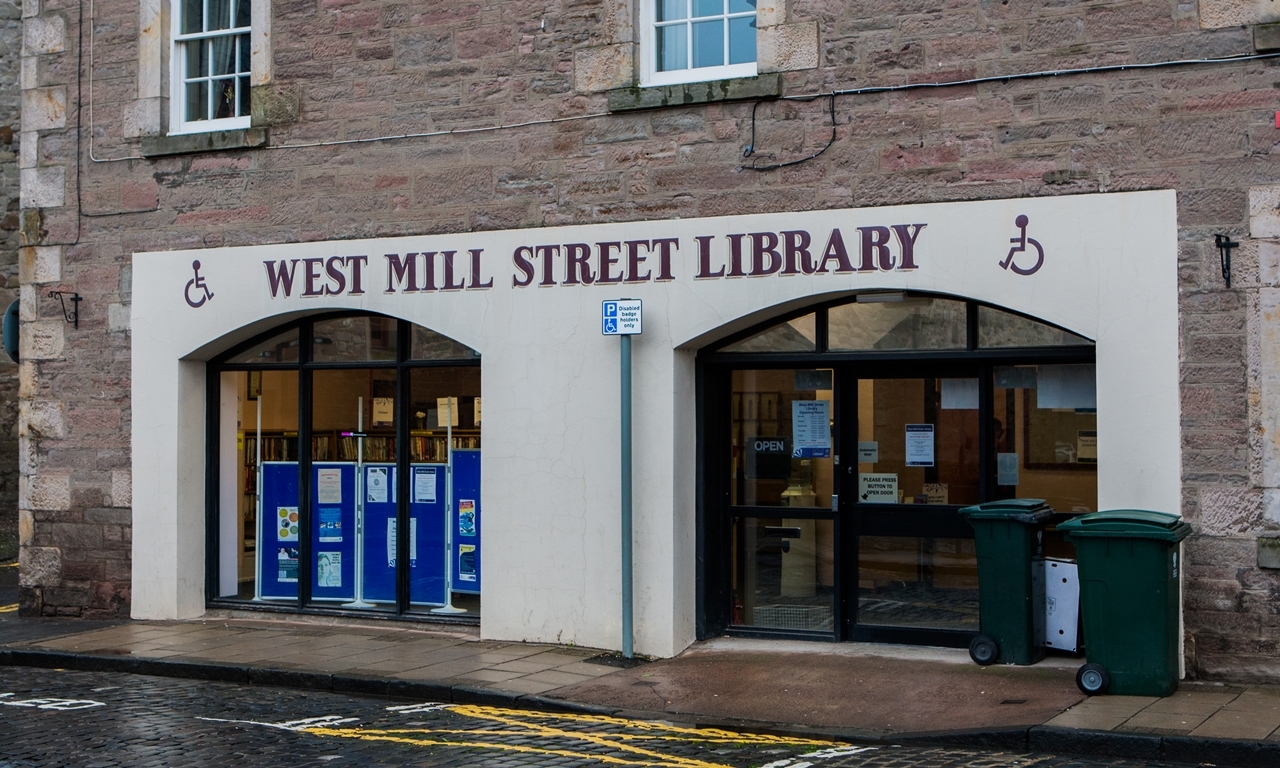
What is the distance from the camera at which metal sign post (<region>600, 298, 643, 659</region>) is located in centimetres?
1045

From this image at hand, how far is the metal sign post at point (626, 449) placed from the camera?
10445 mm

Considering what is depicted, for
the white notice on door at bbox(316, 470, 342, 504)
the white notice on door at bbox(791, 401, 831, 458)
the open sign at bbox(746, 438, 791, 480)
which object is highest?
the white notice on door at bbox(791, 401, 831, 458)

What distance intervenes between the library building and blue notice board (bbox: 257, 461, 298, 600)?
0.03 metres

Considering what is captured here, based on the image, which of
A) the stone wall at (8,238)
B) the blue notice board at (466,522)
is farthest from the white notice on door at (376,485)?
the stone wall at (8,238)

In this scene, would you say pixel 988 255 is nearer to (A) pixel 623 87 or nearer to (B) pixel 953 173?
(B) pixel 953 173

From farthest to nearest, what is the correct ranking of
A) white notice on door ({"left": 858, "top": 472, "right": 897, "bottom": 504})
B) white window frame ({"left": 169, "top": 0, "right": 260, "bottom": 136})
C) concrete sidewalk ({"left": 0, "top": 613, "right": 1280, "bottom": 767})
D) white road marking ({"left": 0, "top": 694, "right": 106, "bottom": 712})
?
white window frame ({"left": 169, "top": 0, "right": 260, "bottom": 136}) → white notice on door ({"left": 858, "top": 472, "right": 897, "bottom": 504}) → white road marking ({"left": 0, "top": 694, "right": 106, "bottom": 712}) → concrete sidewalk ({"left": 0, "top": 613, "right": 1280, "bottom": 767})

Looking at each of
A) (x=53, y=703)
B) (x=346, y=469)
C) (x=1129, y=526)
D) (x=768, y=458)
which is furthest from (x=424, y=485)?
(x=1129, y=526)

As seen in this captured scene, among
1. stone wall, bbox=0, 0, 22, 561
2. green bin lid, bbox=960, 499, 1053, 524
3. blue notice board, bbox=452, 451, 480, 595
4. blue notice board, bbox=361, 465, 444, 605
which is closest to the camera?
green bin lid, bbox=960, 499, 1053, 524

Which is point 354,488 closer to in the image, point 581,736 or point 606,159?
point 606,159

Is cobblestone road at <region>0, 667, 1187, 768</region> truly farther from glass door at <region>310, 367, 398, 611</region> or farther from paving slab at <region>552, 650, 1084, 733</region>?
glass door at <region>310, 367, 398, 611</region>

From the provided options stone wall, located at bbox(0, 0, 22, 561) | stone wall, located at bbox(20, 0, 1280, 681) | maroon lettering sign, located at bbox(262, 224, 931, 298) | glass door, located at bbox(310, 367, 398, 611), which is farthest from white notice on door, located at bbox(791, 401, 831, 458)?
stone wall, located at bbox(0, 0, 22, 561)

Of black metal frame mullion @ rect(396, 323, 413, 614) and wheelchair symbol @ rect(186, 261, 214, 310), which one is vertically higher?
wheelchair symbol @ rect(186, 261, 214, 310)

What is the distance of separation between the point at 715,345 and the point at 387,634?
11.7 feet

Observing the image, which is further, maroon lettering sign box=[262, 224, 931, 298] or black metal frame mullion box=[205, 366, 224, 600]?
black metal frame mullion box=[205, 366, 224, 600]
